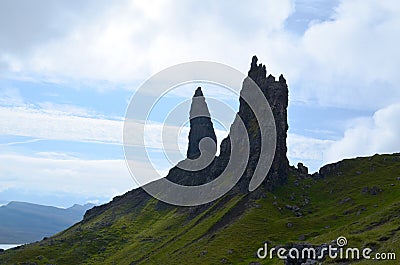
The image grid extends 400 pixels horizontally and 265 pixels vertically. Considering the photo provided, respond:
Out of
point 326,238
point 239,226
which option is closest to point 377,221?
point 326,238

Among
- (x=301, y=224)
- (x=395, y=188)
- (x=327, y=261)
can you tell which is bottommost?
(x=327, y=261)

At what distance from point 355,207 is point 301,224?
2490cm

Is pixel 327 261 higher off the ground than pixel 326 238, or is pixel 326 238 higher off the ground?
pixel 326 238

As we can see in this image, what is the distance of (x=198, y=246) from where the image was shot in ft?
553

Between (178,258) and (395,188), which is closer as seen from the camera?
(178,258)

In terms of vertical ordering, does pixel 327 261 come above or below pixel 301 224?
below

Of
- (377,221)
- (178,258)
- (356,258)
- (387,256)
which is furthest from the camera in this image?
(178,258)

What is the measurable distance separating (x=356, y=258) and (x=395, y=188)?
11832 centimetres

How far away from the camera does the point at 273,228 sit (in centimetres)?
17175

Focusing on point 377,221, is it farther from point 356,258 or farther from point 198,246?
point 198,246

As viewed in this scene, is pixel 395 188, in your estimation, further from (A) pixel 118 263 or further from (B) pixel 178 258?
(A) pixel 118 263

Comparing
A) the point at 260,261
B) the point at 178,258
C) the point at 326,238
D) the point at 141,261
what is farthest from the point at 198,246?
the point at 326,238

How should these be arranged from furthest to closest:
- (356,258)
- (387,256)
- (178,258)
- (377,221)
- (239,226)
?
(239,226)
(178,258)
(377,221)
(356,258)
(387,256)

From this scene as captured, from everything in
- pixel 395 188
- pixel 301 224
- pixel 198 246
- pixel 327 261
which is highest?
pixel 395 188
